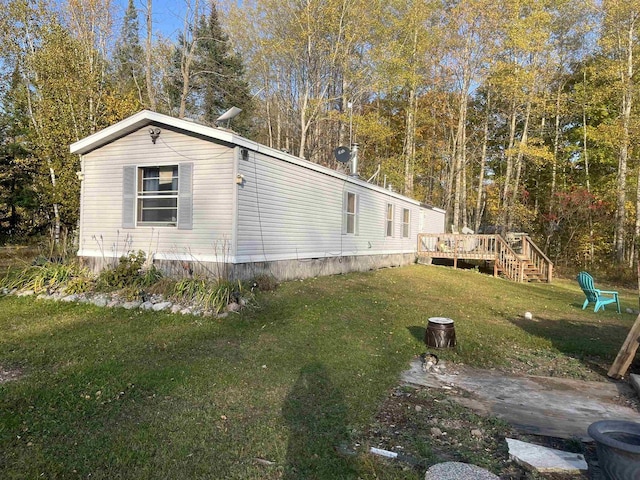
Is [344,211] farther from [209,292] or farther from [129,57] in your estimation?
[129,57]

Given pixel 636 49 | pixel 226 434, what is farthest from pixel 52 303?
pixel 636 49

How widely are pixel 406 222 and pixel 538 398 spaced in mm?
13195

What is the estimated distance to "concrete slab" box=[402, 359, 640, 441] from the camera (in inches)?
134

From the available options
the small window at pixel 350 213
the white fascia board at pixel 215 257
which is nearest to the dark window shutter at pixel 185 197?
the white fascia board at pixel 215 257

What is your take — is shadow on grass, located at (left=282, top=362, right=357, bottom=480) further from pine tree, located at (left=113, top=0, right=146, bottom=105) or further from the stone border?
pine tree, located at (left=113, top=0, right=146, bottom=105)

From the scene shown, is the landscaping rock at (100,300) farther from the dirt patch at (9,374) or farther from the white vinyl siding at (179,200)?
the dirt patch at (9,374)

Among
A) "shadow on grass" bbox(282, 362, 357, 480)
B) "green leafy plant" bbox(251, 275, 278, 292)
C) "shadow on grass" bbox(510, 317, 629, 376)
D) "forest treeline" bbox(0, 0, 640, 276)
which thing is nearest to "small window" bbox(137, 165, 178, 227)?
"green leafy plant" bbox(251, 275, 278, 292)

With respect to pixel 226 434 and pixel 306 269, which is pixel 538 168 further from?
pixel 226 434

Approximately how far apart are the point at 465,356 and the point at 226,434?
132 inches

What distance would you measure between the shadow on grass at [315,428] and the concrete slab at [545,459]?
3.57 feet

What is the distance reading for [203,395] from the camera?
144 inches

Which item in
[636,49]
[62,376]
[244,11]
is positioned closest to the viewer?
[62,376]

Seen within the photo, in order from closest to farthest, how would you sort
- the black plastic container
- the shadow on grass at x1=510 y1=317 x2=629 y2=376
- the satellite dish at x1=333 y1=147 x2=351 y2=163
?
the black plastic container
the shadow on grass at x1=510 y1=317 x2=629 y2=376
the satellite dish at x1=333 y1=147 x2=351 y2=163

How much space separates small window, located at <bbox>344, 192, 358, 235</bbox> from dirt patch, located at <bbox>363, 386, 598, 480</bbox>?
872 cm
